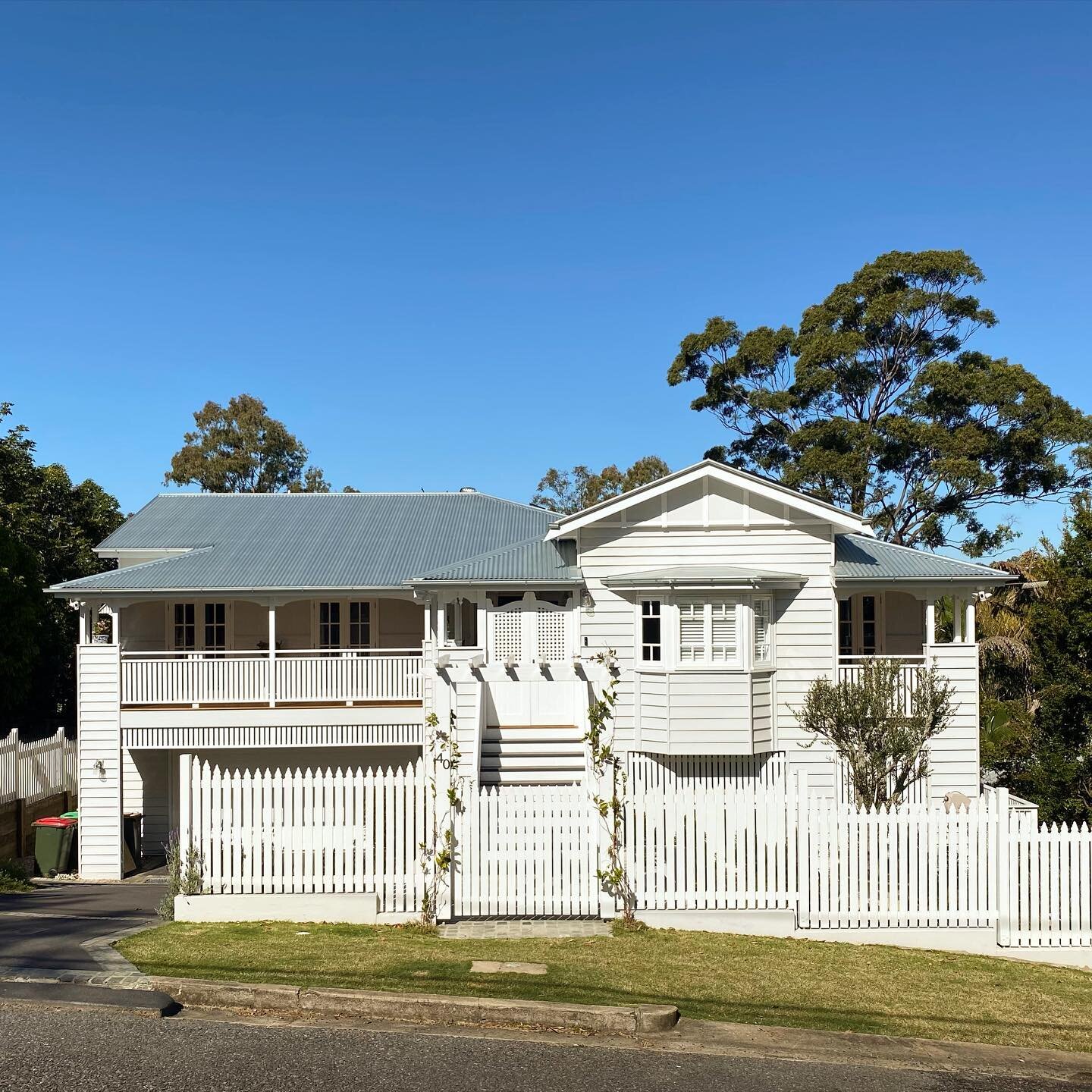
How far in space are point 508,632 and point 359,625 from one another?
5.40 meters

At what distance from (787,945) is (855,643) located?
12.2 m

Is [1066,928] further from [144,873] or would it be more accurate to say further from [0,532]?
[0,532]

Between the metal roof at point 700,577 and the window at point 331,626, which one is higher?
the metal roof at point 700,577

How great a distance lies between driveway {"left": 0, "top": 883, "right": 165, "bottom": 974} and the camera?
10758 mm

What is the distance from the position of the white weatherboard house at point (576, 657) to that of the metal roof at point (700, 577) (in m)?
0.05

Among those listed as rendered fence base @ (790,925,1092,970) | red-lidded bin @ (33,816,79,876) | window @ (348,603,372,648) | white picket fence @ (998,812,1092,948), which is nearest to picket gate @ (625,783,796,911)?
rendered fence base @ (790,925,1092,970)

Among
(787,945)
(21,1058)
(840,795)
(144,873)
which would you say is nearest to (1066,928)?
(787,945)

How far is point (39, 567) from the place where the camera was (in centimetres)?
2900

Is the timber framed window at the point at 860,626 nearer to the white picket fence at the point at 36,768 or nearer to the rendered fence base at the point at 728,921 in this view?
the rendered fence base at the point at 728,921

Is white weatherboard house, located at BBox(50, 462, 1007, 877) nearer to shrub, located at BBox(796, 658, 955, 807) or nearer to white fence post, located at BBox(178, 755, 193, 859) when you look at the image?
shrub, located at BBox(796, 658, 955, 807)

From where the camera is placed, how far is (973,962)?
11672 mm

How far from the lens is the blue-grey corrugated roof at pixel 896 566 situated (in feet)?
65.9

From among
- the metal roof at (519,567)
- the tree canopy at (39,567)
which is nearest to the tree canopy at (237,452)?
the tree canopy at (39,567)

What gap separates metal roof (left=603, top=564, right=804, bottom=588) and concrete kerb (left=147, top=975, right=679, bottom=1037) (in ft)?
34.7
